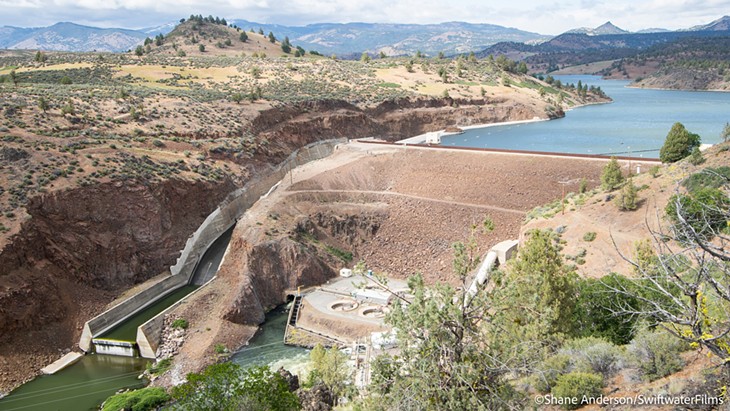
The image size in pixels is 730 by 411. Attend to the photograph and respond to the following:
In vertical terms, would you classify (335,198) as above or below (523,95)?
below

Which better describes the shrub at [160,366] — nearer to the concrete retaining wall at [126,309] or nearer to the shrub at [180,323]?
the shrub at [180,323]

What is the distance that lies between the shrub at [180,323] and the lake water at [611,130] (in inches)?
1463

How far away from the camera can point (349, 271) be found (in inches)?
1417

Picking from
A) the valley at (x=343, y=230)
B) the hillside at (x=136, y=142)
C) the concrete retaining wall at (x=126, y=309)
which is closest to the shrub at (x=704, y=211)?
the valley at (x=343, y=230)

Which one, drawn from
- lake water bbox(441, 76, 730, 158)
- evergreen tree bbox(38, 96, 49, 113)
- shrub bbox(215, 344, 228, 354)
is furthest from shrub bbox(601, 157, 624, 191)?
evergreen tree bbox(38, 96, 49, 113)

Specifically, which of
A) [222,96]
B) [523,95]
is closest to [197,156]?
[222,96]

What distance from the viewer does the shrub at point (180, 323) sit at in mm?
28750

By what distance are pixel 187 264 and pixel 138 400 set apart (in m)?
14.3

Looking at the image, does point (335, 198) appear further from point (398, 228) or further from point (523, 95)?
point (523, 95)

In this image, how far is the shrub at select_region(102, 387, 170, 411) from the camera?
22.2 m

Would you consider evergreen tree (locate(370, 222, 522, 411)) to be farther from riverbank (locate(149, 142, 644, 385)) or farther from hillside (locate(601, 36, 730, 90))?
hillside (locate(601, 36, 730, 90))

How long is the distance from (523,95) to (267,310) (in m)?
61.9

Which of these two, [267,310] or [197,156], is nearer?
[267,310]

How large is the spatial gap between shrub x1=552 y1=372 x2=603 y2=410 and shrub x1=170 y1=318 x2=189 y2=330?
2174cm
